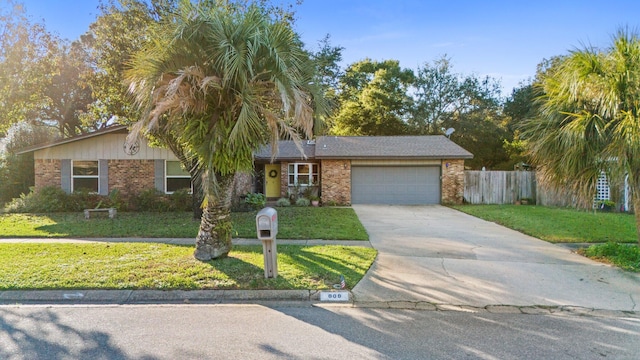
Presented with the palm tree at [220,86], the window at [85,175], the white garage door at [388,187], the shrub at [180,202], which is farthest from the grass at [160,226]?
the white garage door at [388,187]

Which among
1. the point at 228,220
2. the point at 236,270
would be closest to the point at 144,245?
the point at 228,220

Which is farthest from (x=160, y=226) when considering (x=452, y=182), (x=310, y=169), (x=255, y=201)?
(x=452, y=182)

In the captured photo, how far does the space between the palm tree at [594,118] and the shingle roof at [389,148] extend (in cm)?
939

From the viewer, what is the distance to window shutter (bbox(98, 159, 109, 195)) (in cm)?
1510

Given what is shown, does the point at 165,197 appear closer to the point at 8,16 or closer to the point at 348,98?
the point at 8,16

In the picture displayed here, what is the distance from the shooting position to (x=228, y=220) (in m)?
6.49

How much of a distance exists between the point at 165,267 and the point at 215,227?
1.09m

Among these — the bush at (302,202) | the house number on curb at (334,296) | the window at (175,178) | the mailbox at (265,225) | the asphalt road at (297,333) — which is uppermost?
the window at (175,178)

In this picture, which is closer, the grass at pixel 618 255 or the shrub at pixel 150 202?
the grass at pixel 618 255

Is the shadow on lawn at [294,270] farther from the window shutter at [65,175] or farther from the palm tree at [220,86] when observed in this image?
the window shutter at [65,175]

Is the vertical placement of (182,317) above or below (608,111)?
below

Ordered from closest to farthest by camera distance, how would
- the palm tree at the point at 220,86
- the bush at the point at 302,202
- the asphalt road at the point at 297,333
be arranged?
the asphalt road at the point at 297,333 → the palm tree at the point at 220,86 → the bush at the point at 302,202

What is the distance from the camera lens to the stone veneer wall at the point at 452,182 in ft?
55.7

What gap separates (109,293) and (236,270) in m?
1.91
